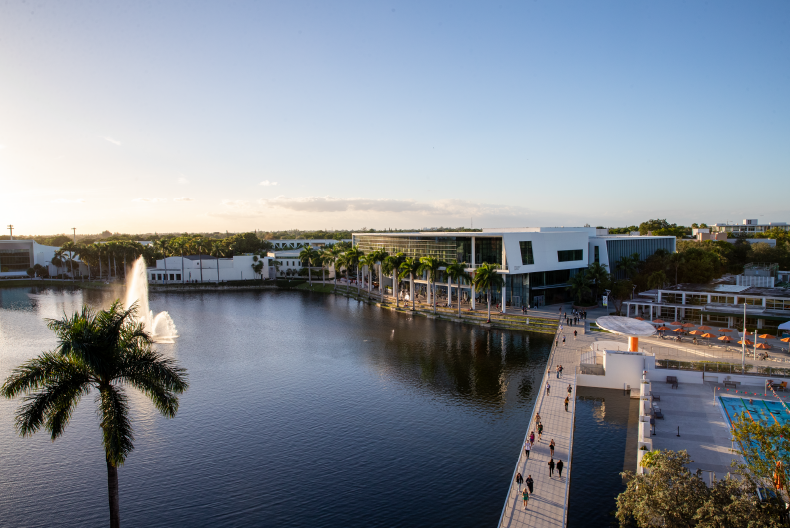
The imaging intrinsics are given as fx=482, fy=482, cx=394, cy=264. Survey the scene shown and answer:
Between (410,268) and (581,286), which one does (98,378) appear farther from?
(581,286)

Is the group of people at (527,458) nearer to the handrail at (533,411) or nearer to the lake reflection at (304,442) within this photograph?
the handrail at (533,411)

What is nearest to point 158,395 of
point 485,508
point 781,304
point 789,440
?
point 485,508

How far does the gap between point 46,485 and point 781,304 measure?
2941 inches

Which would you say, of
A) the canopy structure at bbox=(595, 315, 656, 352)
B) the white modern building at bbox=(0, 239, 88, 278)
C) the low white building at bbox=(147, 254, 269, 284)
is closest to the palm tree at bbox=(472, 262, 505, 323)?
the canopy structure at bbox=(595, 315, 656, 352)

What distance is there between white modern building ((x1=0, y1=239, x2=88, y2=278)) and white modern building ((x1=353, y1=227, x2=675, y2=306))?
114 meters

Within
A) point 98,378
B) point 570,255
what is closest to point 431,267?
point 570,255

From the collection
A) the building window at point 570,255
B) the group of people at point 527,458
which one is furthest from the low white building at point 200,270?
the group of people at point 527,458

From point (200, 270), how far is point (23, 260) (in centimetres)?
6427

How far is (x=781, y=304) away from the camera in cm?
5903

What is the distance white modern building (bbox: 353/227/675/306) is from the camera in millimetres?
80938

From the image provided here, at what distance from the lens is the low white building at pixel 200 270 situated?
12938cm

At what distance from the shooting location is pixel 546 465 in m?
29.0

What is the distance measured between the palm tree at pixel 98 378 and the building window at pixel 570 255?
256ft

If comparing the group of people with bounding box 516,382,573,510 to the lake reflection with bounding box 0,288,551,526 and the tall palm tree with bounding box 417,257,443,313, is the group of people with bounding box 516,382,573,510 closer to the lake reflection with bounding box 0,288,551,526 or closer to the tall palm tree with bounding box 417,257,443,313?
the lake reflection with bounding box 0,288,551,526
